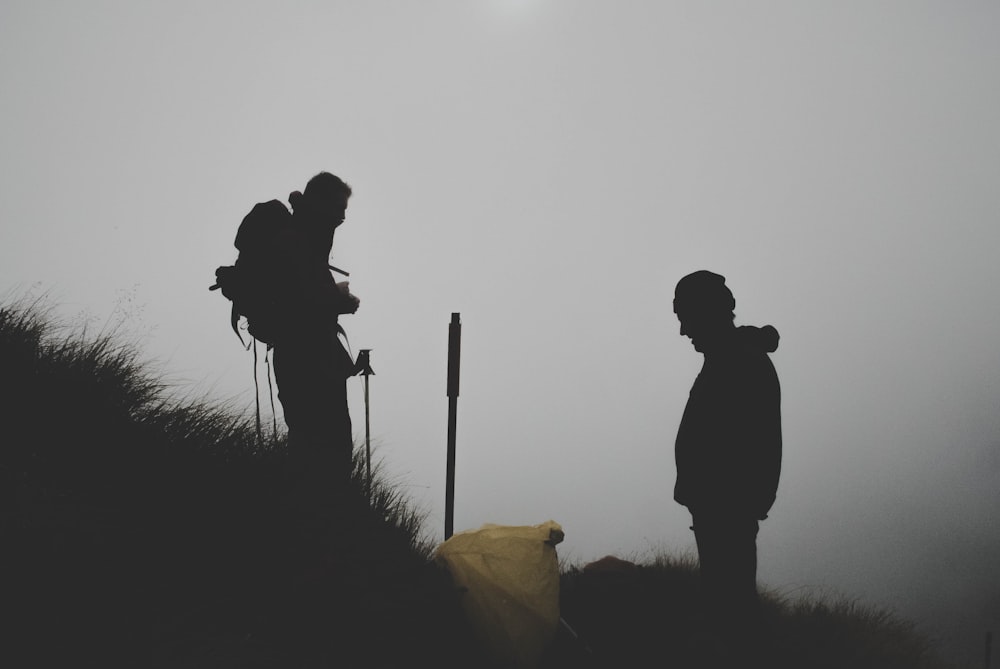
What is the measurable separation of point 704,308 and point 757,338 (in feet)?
1.22

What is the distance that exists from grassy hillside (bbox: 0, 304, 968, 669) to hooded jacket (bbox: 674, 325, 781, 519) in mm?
1094

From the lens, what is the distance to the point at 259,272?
3139 mm

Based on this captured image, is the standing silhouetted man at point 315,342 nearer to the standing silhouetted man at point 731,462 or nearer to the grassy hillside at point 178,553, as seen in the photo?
the grassy hillside at point 178,553

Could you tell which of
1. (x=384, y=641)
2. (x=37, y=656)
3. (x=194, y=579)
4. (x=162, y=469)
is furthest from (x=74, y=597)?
(x=384, y=641)

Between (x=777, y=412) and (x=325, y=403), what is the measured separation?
2.76m

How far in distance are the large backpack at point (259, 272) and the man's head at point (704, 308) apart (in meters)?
2.55

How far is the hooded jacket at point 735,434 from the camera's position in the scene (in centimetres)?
297

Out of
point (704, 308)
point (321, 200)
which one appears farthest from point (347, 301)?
point (704, 308)

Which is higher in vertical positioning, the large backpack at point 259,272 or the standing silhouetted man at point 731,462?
the large backpack at point 259,272

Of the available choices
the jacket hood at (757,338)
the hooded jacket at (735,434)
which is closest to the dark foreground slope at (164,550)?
the hooded jacket at (735,434)

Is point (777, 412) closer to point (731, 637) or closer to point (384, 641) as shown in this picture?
point (731, 637)

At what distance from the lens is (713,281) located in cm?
338

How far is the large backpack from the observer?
3.14 m

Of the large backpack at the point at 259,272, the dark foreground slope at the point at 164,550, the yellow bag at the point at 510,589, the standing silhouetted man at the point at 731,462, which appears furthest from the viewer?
the large backpack at the point at 259,272
